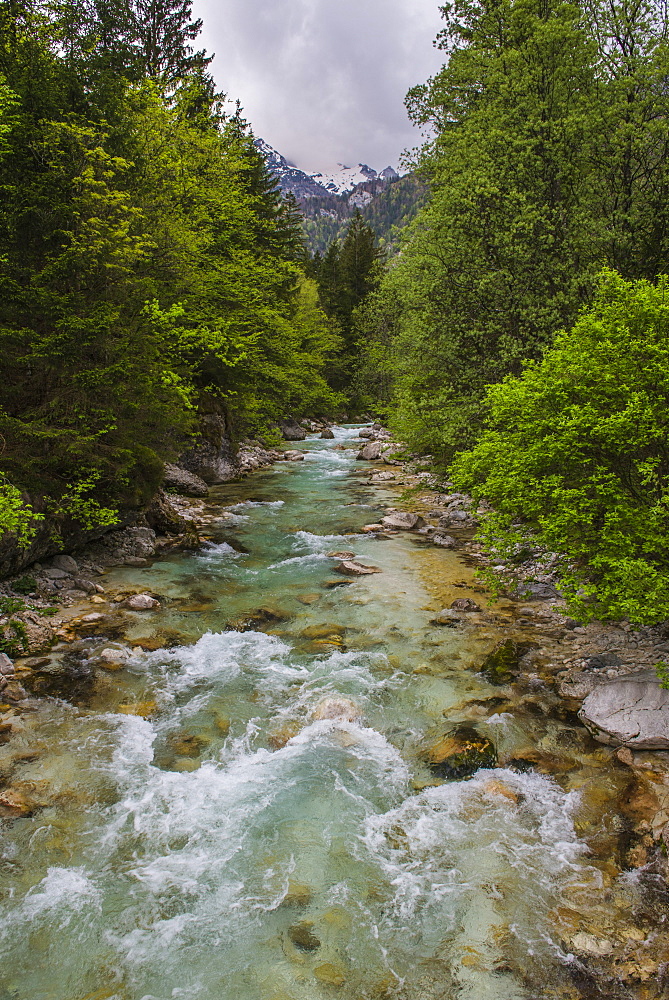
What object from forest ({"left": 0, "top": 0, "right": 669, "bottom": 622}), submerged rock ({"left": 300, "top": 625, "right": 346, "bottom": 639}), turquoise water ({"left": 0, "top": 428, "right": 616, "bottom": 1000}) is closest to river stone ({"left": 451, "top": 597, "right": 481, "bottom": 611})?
turquoise water ({"left": 0, "top": 428, "right": 616, "bottom": 1000})

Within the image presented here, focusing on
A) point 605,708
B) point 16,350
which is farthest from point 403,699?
point 16,350

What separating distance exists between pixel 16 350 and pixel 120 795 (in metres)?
8.31

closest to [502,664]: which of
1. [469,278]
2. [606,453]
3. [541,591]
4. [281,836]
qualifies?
[541,591]

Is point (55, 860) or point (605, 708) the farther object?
point (605, 708)

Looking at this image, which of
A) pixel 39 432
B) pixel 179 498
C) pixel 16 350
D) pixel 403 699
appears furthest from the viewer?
pixel 179 498

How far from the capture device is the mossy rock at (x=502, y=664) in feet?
25.5

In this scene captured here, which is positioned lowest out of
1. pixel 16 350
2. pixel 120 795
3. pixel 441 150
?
pixel 120 795

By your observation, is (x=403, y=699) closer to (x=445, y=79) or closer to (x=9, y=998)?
(x=9, y=998)

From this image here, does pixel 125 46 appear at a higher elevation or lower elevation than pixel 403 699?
higher

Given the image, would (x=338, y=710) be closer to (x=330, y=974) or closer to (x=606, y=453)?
(x=330, y=974)

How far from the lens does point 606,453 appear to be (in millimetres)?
6723

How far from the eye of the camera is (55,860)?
4.83m

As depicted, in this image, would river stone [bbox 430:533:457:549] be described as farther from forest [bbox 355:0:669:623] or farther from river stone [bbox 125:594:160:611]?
river stone [bbox 125:594:160:611]

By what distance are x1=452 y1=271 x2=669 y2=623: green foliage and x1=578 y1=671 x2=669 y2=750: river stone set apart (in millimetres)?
956
